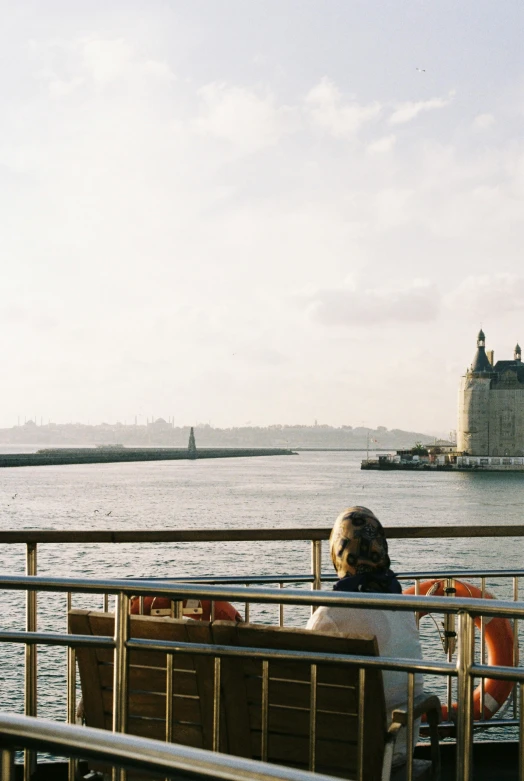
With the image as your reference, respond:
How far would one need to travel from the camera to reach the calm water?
60.4 feet

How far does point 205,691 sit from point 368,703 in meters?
0.51

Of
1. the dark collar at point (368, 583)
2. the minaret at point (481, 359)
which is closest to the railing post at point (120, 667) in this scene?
the dark collar at point (368, 583)

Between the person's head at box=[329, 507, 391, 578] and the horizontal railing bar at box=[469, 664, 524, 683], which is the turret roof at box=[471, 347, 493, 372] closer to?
the person's head at box=[329, 507, 391, 578]

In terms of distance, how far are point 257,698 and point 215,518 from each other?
143ft

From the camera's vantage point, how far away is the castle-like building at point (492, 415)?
108 m

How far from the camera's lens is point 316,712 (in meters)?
2.53

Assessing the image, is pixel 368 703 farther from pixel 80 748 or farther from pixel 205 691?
pixel 80 748

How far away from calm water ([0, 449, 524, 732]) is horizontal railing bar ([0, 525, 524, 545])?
132 cm

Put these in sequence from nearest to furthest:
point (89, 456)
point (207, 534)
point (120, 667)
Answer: point (120, 667)
point (207, 534)
point (89, 456)

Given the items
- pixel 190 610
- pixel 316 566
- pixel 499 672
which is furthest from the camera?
pixel 316 566

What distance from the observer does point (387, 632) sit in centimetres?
267

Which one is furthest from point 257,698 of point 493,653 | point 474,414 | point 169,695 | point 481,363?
point 481,363

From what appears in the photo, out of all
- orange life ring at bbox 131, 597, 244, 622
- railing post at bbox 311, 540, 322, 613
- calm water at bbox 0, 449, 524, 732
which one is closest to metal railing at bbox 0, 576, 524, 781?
orange life ring at bbox 131, 597, 244, 622

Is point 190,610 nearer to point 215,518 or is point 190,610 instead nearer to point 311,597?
point 311,597
